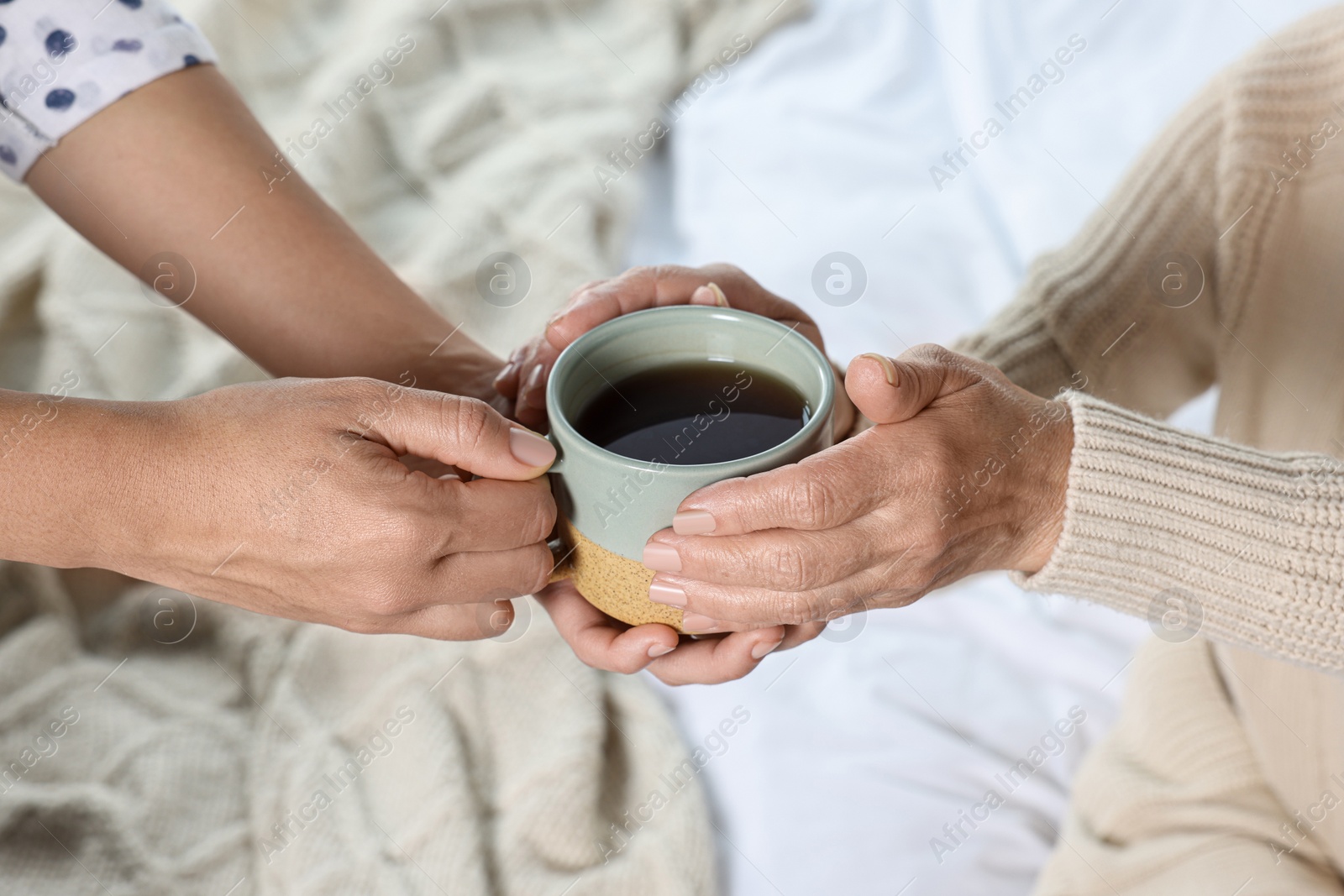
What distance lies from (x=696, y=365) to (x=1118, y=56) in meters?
1.06

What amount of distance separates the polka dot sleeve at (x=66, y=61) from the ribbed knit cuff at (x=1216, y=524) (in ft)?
2.47

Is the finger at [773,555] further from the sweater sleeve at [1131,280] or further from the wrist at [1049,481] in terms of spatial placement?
the sweater sleeve at [1131,280]

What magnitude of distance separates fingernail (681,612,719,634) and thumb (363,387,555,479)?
133 mm

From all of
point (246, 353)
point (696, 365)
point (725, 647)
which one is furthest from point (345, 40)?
point (725, 647)

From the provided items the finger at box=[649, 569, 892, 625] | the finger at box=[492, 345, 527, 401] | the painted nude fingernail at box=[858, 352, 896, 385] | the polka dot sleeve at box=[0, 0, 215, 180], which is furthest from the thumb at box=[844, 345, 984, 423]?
the polka dot sleeve at box=[0, 0, 215, 180]

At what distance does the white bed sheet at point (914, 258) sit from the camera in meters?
0.88

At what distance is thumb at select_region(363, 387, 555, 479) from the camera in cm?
61

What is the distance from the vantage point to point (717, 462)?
600 mm

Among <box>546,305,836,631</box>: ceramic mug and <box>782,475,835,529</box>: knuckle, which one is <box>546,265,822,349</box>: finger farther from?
<box>782,475,835,529</box>: knuckle

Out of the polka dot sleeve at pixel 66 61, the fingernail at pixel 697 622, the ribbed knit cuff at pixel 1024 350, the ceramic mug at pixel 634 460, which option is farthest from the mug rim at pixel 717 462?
the polka dot sleeve at pixel 66 61

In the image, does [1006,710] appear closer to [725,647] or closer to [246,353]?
[725,647]

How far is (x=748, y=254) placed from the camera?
1322 millimetres

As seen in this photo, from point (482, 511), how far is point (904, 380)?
268 mm

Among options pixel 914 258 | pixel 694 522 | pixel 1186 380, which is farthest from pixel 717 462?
pixel 914 258
